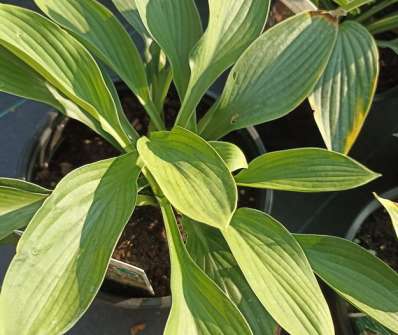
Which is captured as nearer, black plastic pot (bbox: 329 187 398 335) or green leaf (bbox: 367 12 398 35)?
black plastic pot (bbox: 329 187 398 335)

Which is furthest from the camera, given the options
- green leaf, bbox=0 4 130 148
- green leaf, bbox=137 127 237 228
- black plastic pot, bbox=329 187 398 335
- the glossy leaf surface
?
black plastic pot, bbox=329 187 398 335

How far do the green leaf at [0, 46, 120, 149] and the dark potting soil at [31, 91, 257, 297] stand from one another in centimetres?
21

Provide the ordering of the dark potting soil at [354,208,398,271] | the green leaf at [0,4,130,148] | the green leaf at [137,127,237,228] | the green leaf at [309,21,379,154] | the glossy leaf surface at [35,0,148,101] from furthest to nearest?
the dark potting soil at [354,208,398,271], the green leaf at [309,21,379,154], the glossy leaf surface at [35,0,148,101], the green leaf at [0,4,130,148], the green leaf at [137,127,237,228]

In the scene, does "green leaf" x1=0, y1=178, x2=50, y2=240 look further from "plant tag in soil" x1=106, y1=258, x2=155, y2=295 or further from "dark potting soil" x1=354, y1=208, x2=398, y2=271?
"dark potting soil" x1=354, y1=208, x2=398, y2=271

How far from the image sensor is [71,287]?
2.42 feet

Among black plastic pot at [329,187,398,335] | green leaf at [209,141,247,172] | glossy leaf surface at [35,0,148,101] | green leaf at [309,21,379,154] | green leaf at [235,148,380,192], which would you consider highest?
glossy leaf surface at [35,0,148,101]

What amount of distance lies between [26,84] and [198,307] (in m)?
0.43

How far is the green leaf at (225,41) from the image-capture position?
930mm

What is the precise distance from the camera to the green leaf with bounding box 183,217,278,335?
0.88 metres

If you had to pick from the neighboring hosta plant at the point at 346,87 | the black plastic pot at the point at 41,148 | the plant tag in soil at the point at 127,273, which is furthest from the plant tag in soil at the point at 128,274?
the neighboring hosta plant at the point at 346,87

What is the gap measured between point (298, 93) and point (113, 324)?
629mm

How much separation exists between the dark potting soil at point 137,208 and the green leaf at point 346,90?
0.22m

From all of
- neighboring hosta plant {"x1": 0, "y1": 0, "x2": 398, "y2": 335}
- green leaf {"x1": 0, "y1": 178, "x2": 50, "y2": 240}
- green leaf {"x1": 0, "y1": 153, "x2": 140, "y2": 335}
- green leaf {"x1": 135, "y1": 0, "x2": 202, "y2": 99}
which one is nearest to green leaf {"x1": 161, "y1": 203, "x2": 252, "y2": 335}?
neighboring hosta plant {"x1": 0, "y1": 0, "x2": 398, "y2": 335}

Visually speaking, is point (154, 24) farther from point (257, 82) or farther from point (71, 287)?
point (71, 287)
